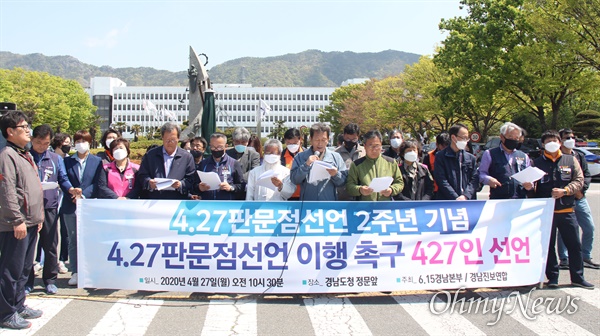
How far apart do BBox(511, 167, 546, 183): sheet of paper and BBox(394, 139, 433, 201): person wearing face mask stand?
120 cm

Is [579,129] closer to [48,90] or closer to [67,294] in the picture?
[67,294]

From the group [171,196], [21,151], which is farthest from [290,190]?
[21,151]

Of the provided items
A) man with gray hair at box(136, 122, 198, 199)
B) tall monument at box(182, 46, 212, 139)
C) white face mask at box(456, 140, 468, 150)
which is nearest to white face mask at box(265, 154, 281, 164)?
man with gray hair at box(136, 122, 198, 199)

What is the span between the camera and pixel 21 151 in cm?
515

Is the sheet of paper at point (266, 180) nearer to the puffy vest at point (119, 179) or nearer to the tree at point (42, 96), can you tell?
the puffy vest at point (119, 179)

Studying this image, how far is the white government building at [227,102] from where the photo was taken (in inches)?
4754

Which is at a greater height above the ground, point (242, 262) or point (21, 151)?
point (21, 151)

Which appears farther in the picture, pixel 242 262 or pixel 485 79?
pixel 485 79

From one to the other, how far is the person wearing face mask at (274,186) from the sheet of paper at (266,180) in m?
0.05

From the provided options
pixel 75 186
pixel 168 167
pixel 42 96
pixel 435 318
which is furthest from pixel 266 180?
pixel 42 96

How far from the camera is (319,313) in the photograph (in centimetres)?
533

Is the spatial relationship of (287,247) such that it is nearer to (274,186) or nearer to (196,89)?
(274,186)

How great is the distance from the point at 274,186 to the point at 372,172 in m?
1.27

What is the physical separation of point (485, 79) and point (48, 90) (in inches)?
2379
